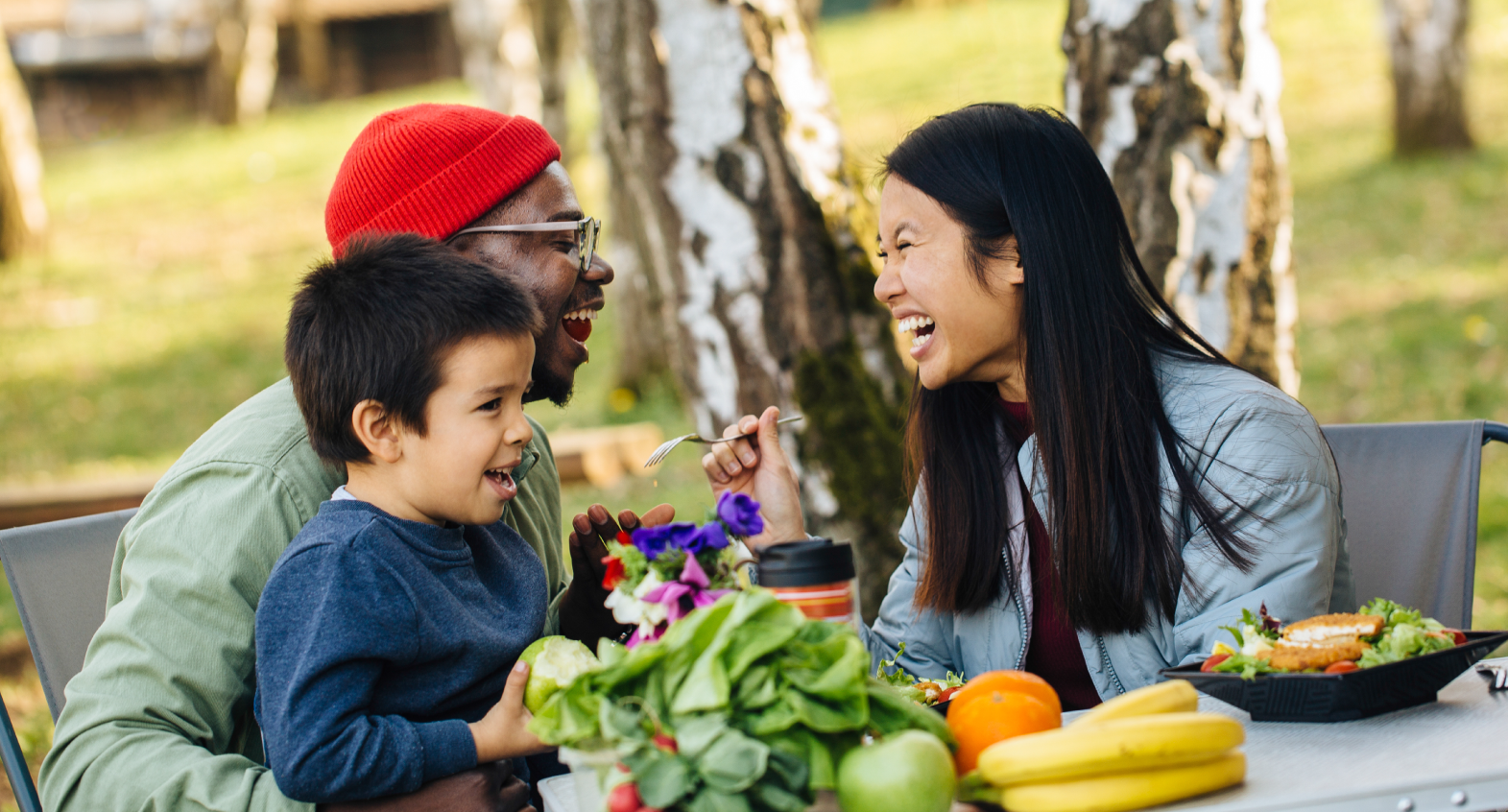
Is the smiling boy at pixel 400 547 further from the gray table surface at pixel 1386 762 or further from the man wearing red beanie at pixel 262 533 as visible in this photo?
the gray table surface at pixel 1386 762

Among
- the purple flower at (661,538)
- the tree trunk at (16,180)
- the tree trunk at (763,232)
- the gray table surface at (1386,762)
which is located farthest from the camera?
the tree trunk at (16,180)

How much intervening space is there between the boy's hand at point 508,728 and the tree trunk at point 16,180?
12.0 meters

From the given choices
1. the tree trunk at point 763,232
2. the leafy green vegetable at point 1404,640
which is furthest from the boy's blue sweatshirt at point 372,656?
the tree trunk at point 763,232

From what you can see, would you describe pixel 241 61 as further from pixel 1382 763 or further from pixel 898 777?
pixel 1382 763

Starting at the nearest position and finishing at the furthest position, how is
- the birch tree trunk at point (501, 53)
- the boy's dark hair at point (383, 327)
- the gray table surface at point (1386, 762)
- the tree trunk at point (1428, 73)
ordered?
the gray table surface at point (1386, 762) → the boy's dark hair at point (383, 327) → the tree trunk at point (1428, 73) → the birch tree trunk at point (501, 53)

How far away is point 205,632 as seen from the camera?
80.7 inches

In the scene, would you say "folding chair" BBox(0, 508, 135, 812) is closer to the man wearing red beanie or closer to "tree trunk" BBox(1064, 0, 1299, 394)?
the man wearing red beanie

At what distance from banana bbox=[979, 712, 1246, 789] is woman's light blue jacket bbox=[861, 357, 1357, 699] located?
64 cm

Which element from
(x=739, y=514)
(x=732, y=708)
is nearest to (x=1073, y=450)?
(x=739, y=514)

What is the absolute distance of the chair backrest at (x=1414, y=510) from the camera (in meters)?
2.86

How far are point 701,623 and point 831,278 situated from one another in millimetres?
2533

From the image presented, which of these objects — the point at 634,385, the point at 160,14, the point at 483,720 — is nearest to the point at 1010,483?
the point at 483,720

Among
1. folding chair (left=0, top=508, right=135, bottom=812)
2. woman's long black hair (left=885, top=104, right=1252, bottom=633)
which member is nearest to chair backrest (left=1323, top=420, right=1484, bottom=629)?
woman's long black hair (left=885, top=104, right=1252, bottom=633)

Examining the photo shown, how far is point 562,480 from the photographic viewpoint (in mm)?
7797
